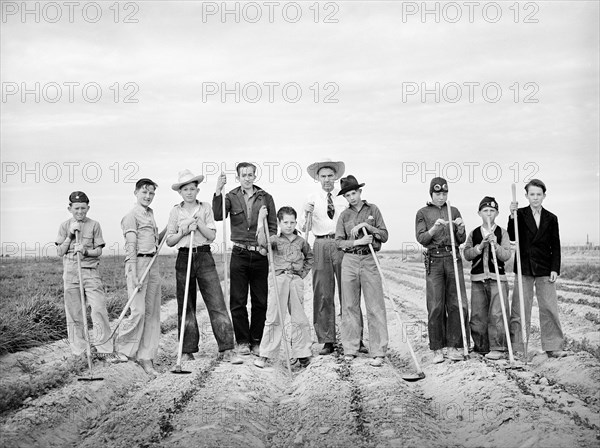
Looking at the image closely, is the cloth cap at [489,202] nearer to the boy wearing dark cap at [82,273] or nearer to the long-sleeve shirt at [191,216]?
the long-sleeve shirt at [191,216]

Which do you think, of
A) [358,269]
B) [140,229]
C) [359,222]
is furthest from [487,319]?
[140,229]

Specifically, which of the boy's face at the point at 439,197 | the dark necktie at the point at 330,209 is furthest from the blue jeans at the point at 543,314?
the dark necktie at the point at 330,209

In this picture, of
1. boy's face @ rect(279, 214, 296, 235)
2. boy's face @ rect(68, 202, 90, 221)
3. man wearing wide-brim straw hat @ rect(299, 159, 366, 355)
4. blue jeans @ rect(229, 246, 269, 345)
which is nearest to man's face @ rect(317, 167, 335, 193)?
man wearing wide-brim straw hat @ rect(299, 159, 366, 355)

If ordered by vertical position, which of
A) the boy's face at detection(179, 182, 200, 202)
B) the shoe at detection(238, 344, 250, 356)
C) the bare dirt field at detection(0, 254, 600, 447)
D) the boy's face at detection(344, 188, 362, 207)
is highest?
the boy's face at detection(179, 182, 200, 202)

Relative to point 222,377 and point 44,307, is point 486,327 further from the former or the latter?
point 44,307

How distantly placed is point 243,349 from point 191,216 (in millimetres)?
1885

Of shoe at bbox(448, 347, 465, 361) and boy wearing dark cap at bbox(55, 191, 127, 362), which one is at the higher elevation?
boy wearing dark cap at bbox(55, 191, 127, 362)

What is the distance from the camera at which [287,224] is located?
8969 mm

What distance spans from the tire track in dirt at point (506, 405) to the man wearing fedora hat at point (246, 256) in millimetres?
2329

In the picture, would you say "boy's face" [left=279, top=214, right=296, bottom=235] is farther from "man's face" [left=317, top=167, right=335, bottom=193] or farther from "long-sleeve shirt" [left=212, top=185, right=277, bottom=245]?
"man's face" [left=317, top=167, right=335, bottom=193]

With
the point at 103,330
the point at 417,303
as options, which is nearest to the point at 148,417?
the point at 103,330

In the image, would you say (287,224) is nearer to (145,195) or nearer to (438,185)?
(145,195)

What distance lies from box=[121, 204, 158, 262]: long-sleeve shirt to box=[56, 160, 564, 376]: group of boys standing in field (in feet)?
0.04

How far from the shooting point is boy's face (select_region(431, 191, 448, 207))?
883 centimetres
